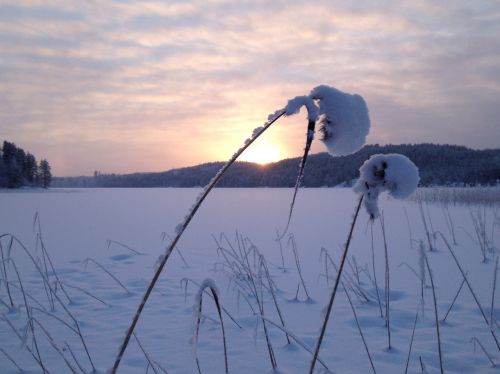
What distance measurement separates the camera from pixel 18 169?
57.7 m

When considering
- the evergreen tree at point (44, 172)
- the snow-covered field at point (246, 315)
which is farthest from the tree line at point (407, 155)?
the snow-covered field at point (246, 315)

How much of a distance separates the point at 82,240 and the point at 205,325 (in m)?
5.61

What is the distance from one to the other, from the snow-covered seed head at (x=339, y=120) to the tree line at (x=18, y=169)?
213 feet

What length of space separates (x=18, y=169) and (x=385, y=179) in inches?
2642

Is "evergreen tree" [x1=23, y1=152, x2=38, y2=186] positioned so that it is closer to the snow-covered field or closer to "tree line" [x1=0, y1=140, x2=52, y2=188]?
"tree line" [x1=0, y1=140, x2=52, y2=188]

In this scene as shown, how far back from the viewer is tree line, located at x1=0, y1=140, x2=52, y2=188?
55.8 metres

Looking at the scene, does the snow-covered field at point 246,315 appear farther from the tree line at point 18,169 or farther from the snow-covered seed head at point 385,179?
the tree line at point 18,169

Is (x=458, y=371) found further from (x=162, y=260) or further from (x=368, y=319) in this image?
(x=162, y=260)

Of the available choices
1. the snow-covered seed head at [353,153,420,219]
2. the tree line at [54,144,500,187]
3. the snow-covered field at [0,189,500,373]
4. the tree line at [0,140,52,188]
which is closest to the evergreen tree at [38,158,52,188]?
the tree line at [0,140,52,188]

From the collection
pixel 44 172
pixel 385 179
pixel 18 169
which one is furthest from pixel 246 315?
pixel 44 172

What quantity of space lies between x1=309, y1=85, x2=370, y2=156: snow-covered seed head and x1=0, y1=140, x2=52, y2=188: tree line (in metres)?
65.0

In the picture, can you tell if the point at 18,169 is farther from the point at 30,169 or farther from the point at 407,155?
the point at 407,155

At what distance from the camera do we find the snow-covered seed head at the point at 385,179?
71 cm

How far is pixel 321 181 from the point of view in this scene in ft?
275
